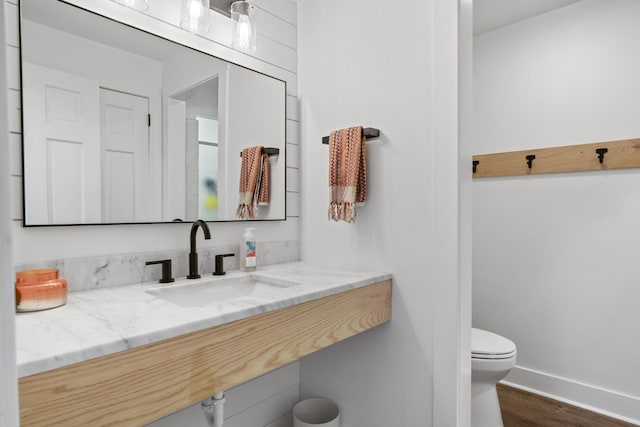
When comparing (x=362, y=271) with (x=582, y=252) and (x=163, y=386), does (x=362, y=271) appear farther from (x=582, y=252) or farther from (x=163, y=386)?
(x=582, y=252)

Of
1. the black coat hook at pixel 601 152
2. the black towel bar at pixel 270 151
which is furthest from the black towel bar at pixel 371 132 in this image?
the black coat hook at pixel 601 152

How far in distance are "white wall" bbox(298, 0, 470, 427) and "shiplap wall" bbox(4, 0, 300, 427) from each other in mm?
106

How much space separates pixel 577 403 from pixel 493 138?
175cm

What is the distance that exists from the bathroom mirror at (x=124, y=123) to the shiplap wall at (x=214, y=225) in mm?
30

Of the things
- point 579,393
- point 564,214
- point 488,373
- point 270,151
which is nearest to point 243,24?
point 270,151

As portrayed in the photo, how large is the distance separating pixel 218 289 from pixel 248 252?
0.23 m

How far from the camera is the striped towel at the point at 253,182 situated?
1.76 metres

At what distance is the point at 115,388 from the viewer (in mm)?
791

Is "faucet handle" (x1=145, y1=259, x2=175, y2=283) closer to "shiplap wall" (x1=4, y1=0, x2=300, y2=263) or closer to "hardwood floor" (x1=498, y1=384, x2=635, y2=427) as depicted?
"shiplap wall" (x1=4, y1=0, x2=300, y2=263)

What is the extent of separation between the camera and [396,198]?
63.1 inches

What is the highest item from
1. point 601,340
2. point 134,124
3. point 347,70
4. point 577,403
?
point 347,70

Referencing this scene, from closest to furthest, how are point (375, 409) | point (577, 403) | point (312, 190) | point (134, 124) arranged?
1. point (134, 124)
2. point (375, 409)
3. point (312, 190)
4. point (577, 403)

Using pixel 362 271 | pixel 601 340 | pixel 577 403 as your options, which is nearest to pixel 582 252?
pixel 601 340

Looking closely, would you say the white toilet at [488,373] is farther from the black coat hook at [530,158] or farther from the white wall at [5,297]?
the white wall at [5,297]
